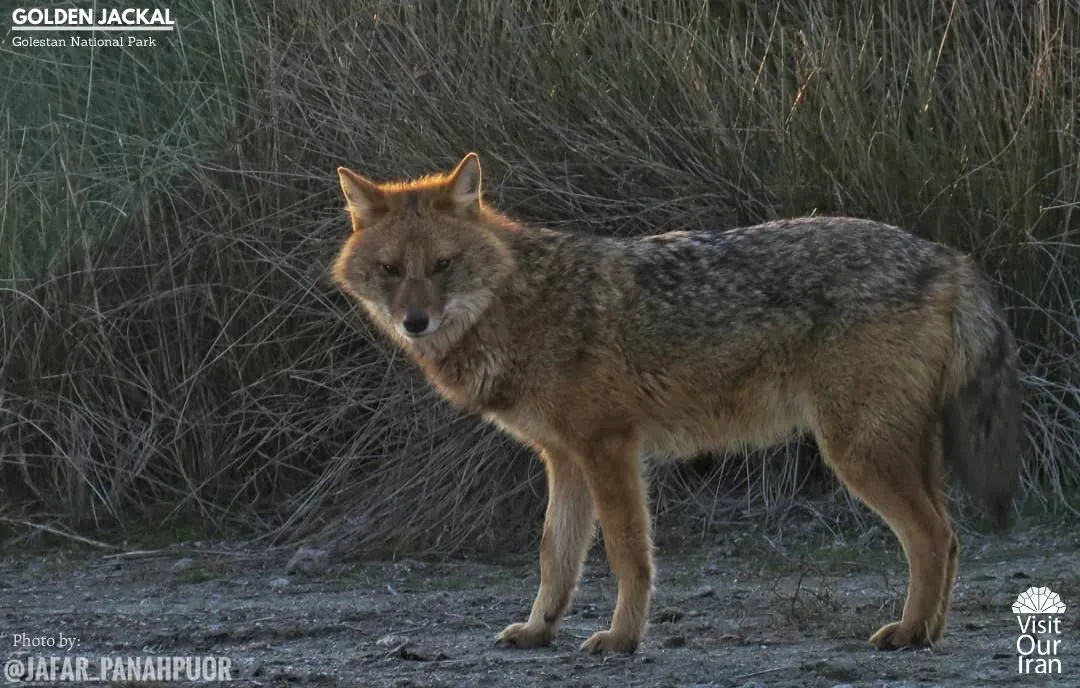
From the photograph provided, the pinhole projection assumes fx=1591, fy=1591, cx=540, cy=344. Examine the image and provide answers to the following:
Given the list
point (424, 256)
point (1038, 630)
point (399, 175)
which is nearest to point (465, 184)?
point (424, 256)

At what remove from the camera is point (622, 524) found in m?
5.48

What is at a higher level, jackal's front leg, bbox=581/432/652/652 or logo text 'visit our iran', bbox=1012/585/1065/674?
jackal's front leg, bbox=581/432/652/652

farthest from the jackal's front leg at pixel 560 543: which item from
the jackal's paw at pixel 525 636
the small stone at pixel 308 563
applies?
the small stone at pixel 308 563

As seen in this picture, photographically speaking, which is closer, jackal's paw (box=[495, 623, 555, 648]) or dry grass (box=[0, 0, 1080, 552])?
jackal's paw (box=[495, 623, 555, 648])

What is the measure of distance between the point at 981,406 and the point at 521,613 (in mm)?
1980

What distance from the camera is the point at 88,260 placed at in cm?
840

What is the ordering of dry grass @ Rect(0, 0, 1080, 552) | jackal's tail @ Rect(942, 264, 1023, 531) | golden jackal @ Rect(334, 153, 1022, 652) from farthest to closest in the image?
dry grass @ Rect(0, 0, 1080, 552) < jackal's tail @ Rect(942, 264, 1023, 531) < golden jackal @ Rect(334, 153, 1022, 652)

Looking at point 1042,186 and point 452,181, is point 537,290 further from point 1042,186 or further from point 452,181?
point 1042,186

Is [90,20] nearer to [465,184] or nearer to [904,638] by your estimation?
[465,184]

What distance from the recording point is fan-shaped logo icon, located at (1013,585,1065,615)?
5.64 m

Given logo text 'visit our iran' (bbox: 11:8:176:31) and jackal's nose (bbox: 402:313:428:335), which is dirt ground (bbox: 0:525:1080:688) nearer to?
jackal's nose (bbox: 402:313:428:335)

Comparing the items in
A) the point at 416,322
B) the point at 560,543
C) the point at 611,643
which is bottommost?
the point at 611,643

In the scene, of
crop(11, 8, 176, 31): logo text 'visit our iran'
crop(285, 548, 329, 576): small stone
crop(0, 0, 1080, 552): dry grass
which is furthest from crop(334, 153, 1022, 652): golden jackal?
crop(11, 8, 176, 31): logo text 'visit our iran'

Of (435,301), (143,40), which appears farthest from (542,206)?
(143,40)
